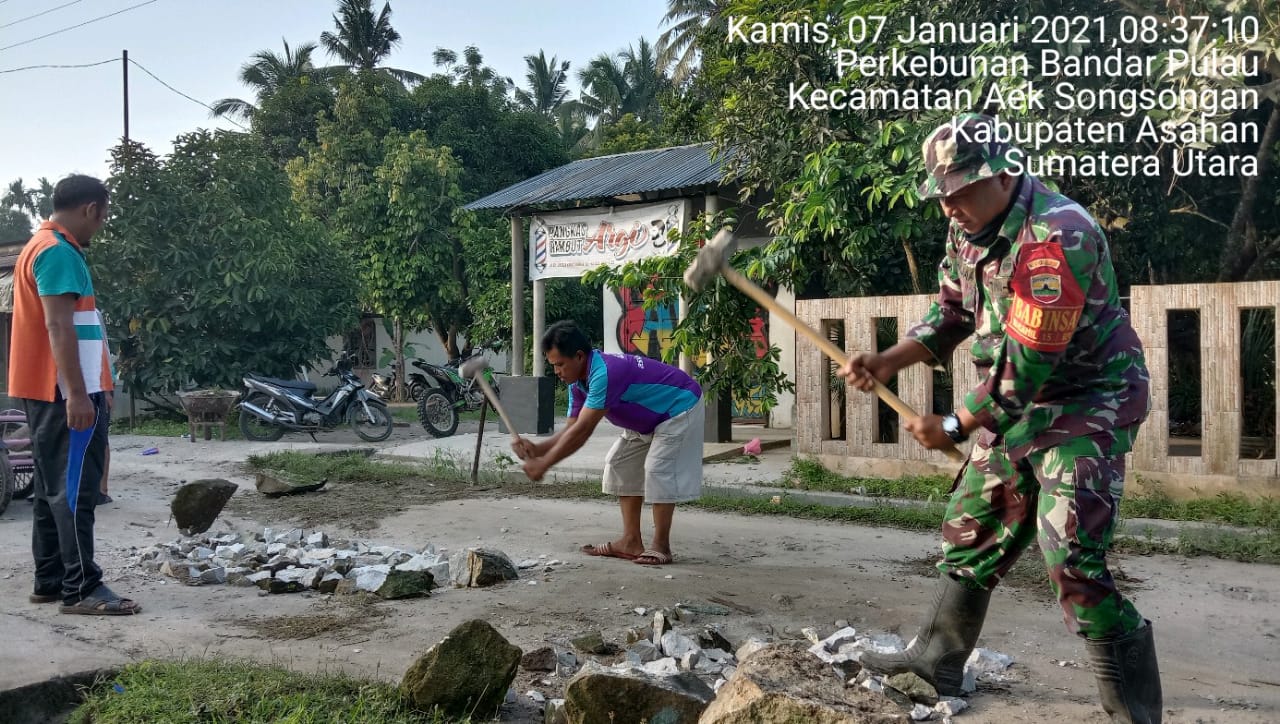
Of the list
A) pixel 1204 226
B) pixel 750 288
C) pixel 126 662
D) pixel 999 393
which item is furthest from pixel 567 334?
pixel 1204 226

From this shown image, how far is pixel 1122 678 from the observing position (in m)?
2.81

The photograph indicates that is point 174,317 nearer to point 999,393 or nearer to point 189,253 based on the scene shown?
point 189,253

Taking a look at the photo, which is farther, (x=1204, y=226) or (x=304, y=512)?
(x=1204, y=226)

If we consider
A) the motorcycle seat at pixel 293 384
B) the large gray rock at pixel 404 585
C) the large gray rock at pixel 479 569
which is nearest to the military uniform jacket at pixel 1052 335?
the large gray rock at pixel 479 569

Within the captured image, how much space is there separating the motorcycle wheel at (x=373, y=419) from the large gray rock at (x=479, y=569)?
8.40m

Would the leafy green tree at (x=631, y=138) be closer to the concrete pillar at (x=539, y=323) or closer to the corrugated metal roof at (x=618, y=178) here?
the corrugated metal roof at (x=618, y=178)

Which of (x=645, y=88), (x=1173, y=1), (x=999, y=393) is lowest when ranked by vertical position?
(x=999, y=393)

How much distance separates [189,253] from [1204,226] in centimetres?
1365

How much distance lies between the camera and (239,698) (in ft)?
10.3

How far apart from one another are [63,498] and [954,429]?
4020mm

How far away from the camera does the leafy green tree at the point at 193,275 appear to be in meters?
14.6

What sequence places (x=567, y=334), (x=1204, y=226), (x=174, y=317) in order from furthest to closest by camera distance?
(x=174, y=317) < (x=1204, y=226) < (x=567, y=334)

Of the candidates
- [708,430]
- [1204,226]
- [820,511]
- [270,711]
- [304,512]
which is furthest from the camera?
[708,430]

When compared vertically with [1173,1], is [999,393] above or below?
below
